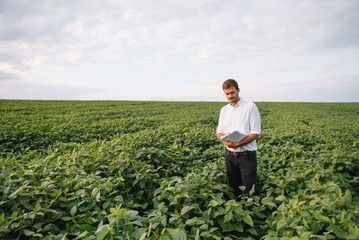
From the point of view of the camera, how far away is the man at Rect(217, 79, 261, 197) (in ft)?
10.4

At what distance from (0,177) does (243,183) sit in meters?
3.74

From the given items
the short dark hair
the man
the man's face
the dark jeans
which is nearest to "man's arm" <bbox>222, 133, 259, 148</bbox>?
the man

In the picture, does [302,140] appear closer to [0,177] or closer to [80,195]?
[80,195]

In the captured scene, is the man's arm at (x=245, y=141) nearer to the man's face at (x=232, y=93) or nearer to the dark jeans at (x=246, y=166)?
the dark jeans at (x=246, y=166)

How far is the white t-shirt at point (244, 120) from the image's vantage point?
10.4 ft

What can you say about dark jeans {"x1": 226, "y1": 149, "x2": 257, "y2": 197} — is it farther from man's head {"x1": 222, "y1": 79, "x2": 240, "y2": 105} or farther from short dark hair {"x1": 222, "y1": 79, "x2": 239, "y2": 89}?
short dark hair {"x1": 222, "y1": 79, "x2": 239, "y2": 89}

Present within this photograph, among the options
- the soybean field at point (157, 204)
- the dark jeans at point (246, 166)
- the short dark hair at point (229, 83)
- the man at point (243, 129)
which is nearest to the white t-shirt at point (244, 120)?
the man at point (243, 129)

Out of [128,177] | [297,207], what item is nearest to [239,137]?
[297,207]

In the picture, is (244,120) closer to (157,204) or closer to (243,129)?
(243,129)

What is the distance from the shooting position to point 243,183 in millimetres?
3428

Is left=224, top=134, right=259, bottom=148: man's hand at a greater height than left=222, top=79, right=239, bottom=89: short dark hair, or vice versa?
left=222, top=79, right=239, bottom=89: short dark hair

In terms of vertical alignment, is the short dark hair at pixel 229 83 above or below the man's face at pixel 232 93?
above

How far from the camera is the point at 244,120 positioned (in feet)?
10.8

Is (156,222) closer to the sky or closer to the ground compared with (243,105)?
closer to the ground
